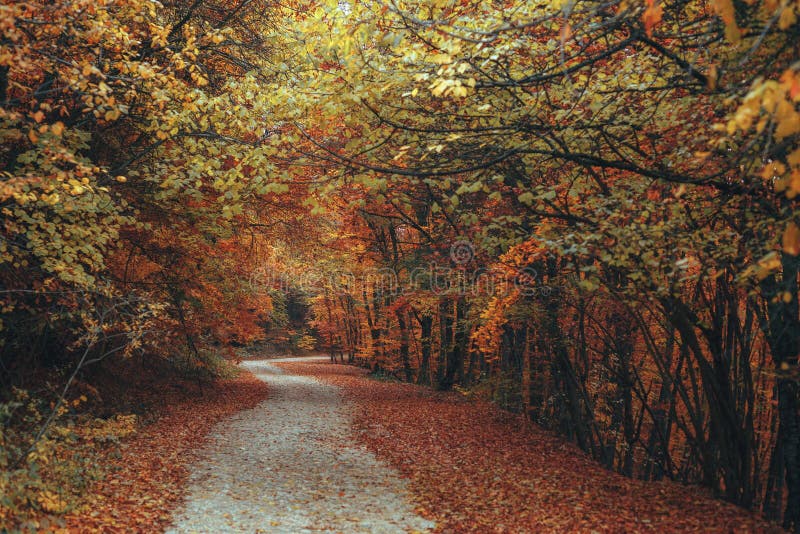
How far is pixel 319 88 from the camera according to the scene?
6.78m

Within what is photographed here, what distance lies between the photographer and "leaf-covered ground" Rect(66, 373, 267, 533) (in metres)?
6.27

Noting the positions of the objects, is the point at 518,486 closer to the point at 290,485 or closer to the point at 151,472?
the point at 290,485

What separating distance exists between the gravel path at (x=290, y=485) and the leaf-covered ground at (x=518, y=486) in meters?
0.55

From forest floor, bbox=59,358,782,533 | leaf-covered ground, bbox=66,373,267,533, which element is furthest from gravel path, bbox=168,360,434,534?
leaf-covered ground, bbox=66,373,267,533

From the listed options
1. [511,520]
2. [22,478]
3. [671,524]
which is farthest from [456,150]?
[22,478]

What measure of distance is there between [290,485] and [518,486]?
360 cm

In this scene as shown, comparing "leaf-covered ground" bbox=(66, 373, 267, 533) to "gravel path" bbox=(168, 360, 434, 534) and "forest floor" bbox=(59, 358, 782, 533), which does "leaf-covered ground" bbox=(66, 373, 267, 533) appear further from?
"gravel path" bbox=(168, 360, 434, 534)

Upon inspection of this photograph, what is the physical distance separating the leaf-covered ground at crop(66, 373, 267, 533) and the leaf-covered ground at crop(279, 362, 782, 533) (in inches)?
137

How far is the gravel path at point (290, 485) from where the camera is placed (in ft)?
22.2

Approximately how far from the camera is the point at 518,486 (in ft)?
28.4

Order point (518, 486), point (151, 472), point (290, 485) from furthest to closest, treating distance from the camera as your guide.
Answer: point (518, 486), point (290, 485), point (151, 472)

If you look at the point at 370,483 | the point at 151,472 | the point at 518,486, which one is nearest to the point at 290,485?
the point at 370,483

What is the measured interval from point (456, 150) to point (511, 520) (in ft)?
15.9

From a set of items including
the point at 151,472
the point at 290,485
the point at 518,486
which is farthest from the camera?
the point at 518,486
